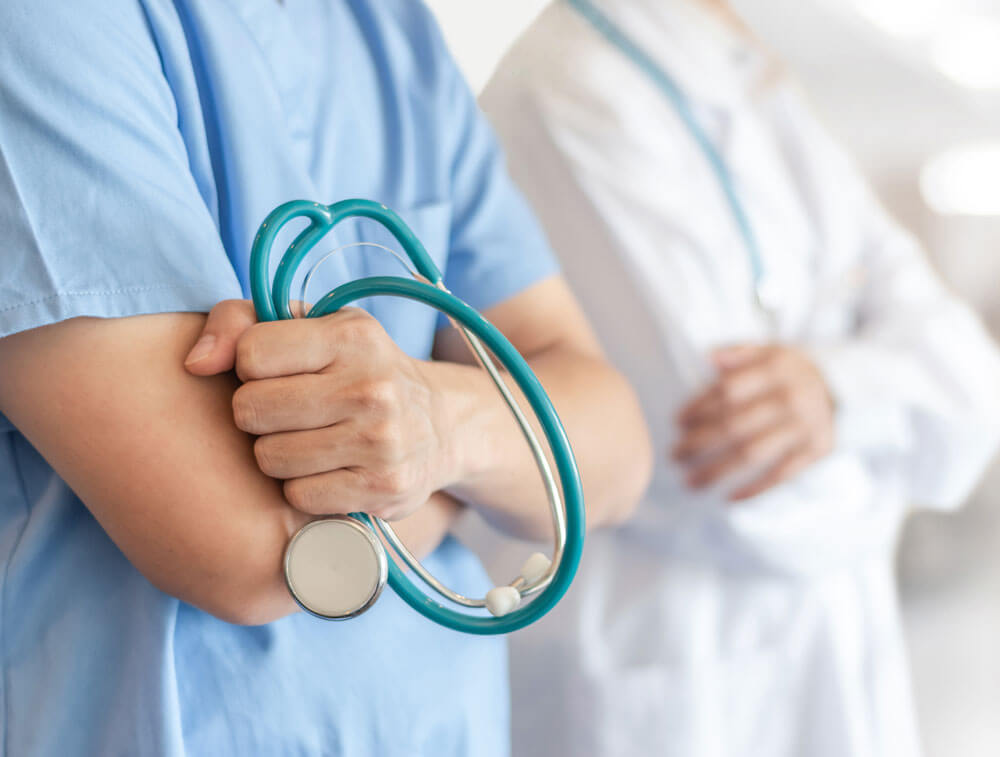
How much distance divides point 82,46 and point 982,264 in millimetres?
1507

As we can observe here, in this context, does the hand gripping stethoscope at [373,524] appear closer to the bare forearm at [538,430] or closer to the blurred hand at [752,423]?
the bare forearm at [538,430]

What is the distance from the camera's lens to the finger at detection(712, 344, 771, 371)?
2.62 ft

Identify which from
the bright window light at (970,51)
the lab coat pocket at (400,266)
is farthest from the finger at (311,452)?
the bright window light at (970,51)

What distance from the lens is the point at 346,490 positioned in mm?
346

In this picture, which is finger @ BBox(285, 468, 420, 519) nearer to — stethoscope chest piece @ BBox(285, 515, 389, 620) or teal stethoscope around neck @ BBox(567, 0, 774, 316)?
stethoscope chest piece @ BBox(285, 515, 389, 620)

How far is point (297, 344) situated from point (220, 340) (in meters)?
0.03

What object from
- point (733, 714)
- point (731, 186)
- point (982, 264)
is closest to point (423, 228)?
point (731, 186)

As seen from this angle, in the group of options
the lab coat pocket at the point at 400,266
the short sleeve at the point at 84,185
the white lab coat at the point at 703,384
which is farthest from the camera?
the white lab coat at the point at 703,384

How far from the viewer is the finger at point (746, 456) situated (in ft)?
2.61

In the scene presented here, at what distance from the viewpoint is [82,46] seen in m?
0.34

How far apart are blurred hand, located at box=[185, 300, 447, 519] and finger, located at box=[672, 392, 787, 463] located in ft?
1.63

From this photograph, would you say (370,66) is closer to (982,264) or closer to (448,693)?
(448,693)

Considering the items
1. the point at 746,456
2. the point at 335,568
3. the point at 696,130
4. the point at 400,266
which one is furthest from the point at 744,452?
the point at 335,568

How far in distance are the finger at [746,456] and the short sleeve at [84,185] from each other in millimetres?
553
